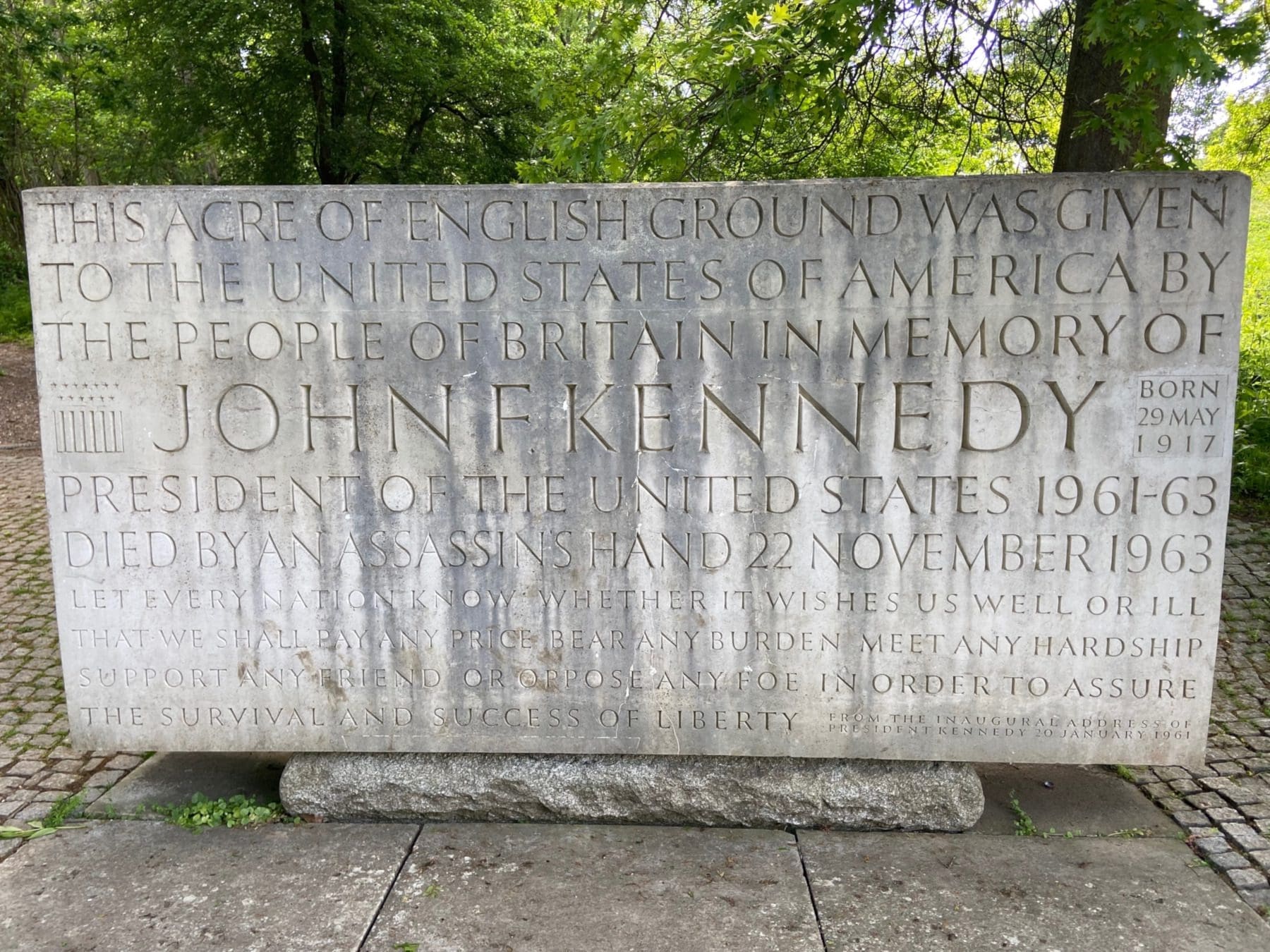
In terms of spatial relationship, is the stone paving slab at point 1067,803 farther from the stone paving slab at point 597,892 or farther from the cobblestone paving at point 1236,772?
the stone paving slab at point 597,892

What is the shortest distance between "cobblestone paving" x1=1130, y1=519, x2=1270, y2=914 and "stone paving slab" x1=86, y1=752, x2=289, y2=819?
144 inches

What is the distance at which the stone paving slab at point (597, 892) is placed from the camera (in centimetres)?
296

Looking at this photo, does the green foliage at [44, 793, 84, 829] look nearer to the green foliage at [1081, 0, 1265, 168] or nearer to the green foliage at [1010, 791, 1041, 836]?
the green foliage at [1010, 791, 1041, 836]

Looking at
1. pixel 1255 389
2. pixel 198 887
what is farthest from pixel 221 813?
pixel 1255 389

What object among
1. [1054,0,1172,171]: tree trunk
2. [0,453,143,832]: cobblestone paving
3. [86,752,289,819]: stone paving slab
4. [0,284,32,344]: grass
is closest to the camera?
[86,752,289,819]: stone paving slab

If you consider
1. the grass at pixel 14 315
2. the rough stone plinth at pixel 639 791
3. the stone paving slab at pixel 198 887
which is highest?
the grass at pixel 14 315

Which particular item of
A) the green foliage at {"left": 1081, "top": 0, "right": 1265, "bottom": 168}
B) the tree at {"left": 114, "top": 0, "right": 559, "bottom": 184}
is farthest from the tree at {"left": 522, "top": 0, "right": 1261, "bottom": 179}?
the tree at {"left": 114, "top": 0, "right": 559, "bottom": 184}

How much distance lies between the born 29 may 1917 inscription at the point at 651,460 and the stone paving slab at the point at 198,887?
1.37 feet

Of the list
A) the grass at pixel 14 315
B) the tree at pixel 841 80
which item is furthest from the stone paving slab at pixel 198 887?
the grass at pixel 14 315

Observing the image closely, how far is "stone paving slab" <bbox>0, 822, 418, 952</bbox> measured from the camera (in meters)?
2.97

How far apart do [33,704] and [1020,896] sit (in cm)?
469

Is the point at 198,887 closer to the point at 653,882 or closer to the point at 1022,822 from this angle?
the point at 653,882

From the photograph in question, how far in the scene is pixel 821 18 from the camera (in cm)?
526

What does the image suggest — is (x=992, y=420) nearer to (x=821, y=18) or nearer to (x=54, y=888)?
(x=821, y=18)
